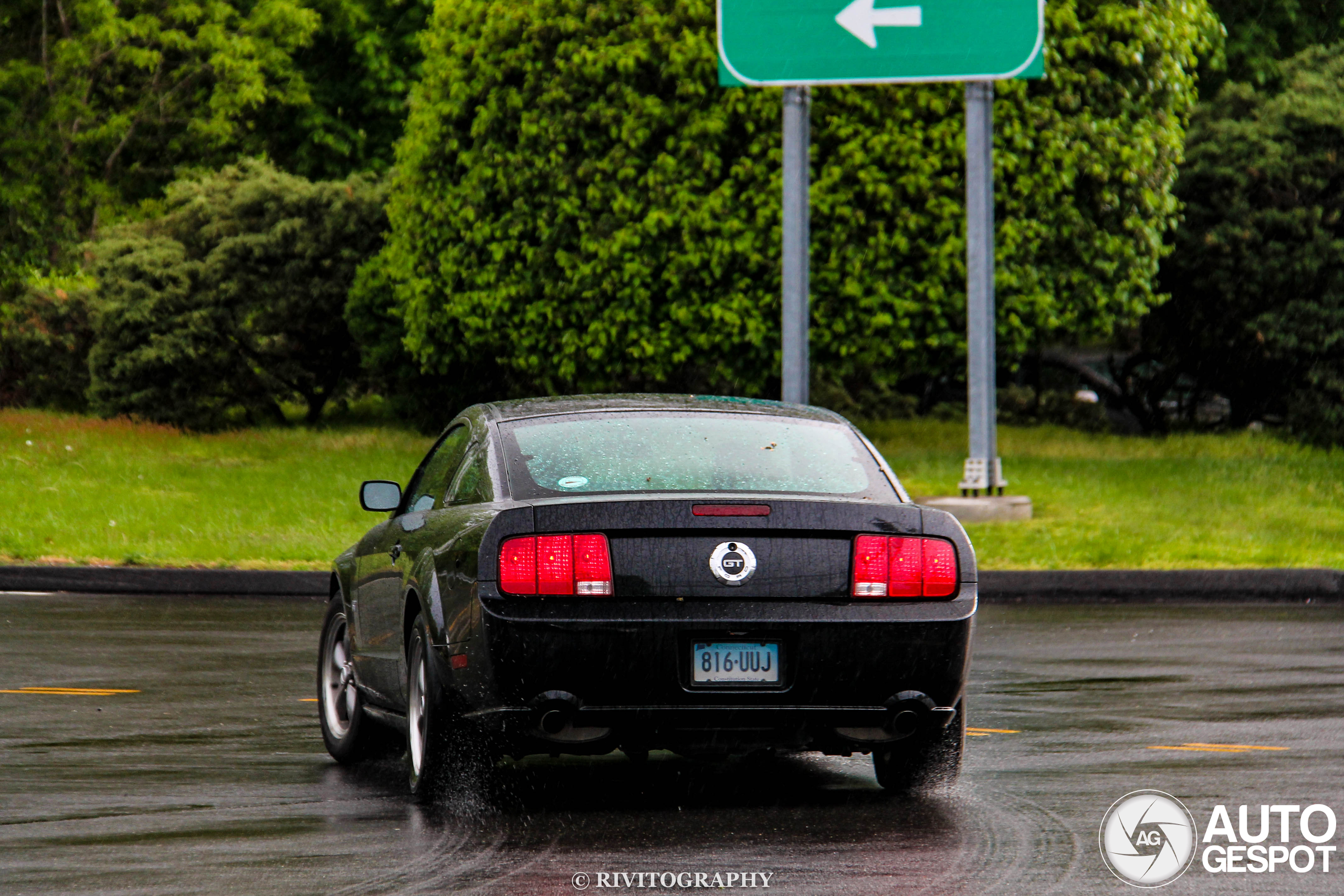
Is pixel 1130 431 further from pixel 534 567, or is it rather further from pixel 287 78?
pixel 534 567

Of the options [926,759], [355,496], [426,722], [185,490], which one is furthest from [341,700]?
[185,490]

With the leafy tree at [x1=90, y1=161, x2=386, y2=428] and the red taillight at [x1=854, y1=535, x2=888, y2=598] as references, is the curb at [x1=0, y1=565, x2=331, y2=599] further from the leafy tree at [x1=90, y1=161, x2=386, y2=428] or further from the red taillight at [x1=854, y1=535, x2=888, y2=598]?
the leafy tree at [x1=90, y1=161, x2=386, y2=428]

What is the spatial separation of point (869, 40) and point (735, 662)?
12.8 meters

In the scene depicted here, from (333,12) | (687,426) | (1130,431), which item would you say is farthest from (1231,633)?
(333,12)

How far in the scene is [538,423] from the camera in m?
7.39

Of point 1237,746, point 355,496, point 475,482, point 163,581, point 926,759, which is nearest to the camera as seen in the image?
point 926,759

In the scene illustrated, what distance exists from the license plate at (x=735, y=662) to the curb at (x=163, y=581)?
31.5 feet

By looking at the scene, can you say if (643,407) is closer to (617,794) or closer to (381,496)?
(381,496)

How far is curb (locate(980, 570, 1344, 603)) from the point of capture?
1556cm

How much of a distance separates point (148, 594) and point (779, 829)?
10.2 meters

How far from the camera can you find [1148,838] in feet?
20.7

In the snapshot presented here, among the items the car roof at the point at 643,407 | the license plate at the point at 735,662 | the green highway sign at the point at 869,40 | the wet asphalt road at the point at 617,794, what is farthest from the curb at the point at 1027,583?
the license plate at the point at 735,662

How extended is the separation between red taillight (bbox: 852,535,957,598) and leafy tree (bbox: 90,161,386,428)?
26.5m

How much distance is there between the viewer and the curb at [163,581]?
15.7 meters
